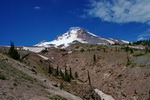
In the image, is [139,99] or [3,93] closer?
[3,93]

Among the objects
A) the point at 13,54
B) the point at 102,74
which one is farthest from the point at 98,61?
the point at 13,54

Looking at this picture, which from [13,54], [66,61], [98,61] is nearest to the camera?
[13,54]

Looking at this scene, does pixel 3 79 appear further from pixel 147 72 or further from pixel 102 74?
pixel 102 74

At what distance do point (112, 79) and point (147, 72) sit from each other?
40.5 ft

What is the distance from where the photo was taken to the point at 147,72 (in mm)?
51375

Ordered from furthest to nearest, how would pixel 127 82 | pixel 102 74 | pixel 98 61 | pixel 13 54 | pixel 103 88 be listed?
pixel 98 61 → pixel 102 74 → pixel 103 88 → pixel 127 82 → pixel 13 54

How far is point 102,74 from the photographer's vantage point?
65.3 meters

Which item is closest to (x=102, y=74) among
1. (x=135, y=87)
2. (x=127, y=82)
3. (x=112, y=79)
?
(x=112, y=79)

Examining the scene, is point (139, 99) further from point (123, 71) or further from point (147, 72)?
point (123, 71)

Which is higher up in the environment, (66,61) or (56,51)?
(56,51)

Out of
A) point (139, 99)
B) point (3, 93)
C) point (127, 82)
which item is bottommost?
point (139, 99)

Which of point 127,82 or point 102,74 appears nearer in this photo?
point 127,82

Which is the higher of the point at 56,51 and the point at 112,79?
the point at 56,51

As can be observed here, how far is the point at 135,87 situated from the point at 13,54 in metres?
35.1
